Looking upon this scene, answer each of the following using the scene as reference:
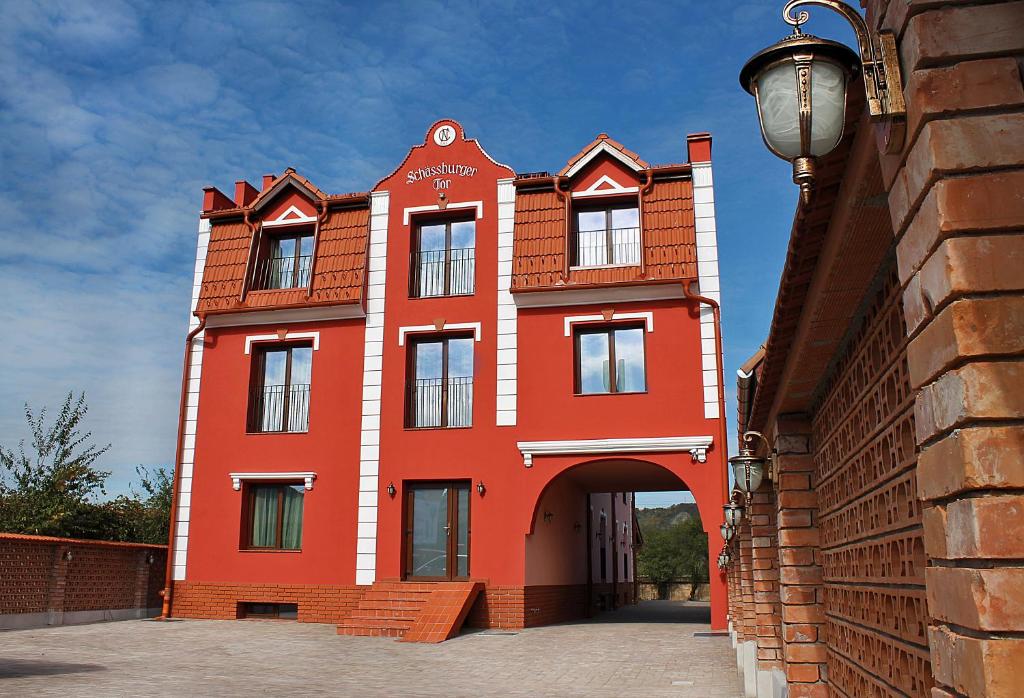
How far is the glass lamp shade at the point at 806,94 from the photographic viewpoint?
2432 mm

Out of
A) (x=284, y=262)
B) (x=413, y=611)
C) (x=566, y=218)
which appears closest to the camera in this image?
(x=413, y=611)

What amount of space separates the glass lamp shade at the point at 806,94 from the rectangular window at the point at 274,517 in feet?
51.9

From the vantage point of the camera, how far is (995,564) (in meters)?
1.95

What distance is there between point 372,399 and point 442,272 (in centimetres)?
294

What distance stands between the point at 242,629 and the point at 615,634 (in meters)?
6.60

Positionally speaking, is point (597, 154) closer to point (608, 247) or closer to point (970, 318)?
point (608, 247)

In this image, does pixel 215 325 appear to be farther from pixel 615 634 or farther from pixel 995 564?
pixel 995 564

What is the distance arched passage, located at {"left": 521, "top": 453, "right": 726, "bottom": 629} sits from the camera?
15172 mm

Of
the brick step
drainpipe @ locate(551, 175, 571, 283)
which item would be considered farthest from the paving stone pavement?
drainpipe @ locate(551, 175, 571, 283)

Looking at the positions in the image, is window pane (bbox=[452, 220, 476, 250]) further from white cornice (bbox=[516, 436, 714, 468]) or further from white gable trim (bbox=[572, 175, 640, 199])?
white cornice (bbox=[516, 436, 714, 468])

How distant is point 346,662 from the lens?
1122cm

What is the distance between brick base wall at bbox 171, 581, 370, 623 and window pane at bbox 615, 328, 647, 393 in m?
6.20

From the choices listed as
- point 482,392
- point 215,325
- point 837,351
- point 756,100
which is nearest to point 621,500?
point 482,392

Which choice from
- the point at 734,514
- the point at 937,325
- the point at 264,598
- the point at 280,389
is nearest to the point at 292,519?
the point at 264,598
